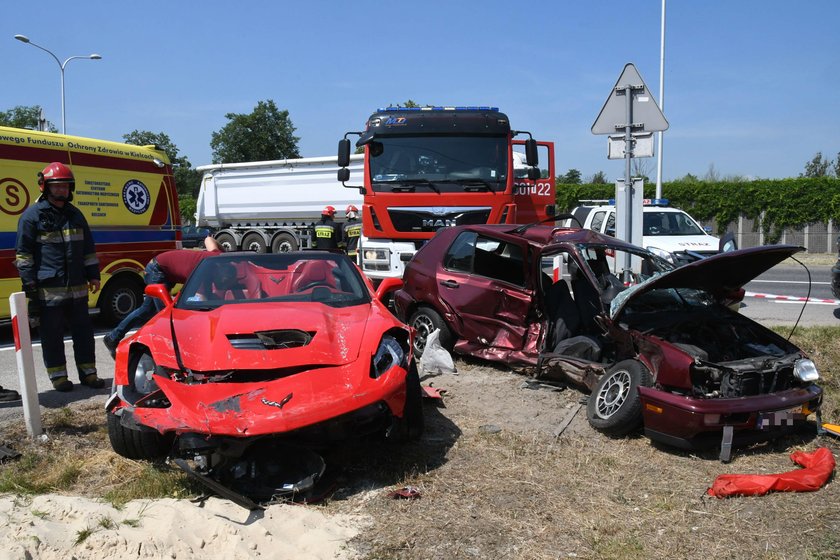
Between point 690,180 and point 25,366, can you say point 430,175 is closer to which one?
point 25,366

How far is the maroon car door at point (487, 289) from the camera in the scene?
22.5ft

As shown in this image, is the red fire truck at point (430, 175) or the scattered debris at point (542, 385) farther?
the red fire truck at point (430, 175)

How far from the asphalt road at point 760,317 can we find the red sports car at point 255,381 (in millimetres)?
1877

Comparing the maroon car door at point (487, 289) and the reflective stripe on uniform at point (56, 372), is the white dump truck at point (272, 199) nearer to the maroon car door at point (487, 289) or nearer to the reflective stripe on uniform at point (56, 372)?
the maroon car door at point (487, 289)

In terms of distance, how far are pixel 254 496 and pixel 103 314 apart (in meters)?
7.43

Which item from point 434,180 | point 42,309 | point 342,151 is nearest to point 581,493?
point 42,309

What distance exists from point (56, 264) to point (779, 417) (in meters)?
5.97

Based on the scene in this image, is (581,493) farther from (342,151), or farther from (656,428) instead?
(342,151)

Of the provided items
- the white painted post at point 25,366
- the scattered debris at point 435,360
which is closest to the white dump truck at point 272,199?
the scattered debris at point 435,360

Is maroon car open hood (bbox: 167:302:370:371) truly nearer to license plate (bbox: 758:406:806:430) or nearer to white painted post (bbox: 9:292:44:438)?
white painted post (bbox: 9:292:44:438)

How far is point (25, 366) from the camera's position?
526 centimetres

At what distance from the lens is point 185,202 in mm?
42438

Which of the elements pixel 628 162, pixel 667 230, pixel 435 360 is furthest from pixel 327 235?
pixel 667 230

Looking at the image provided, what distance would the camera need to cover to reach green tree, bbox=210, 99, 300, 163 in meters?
45.7
